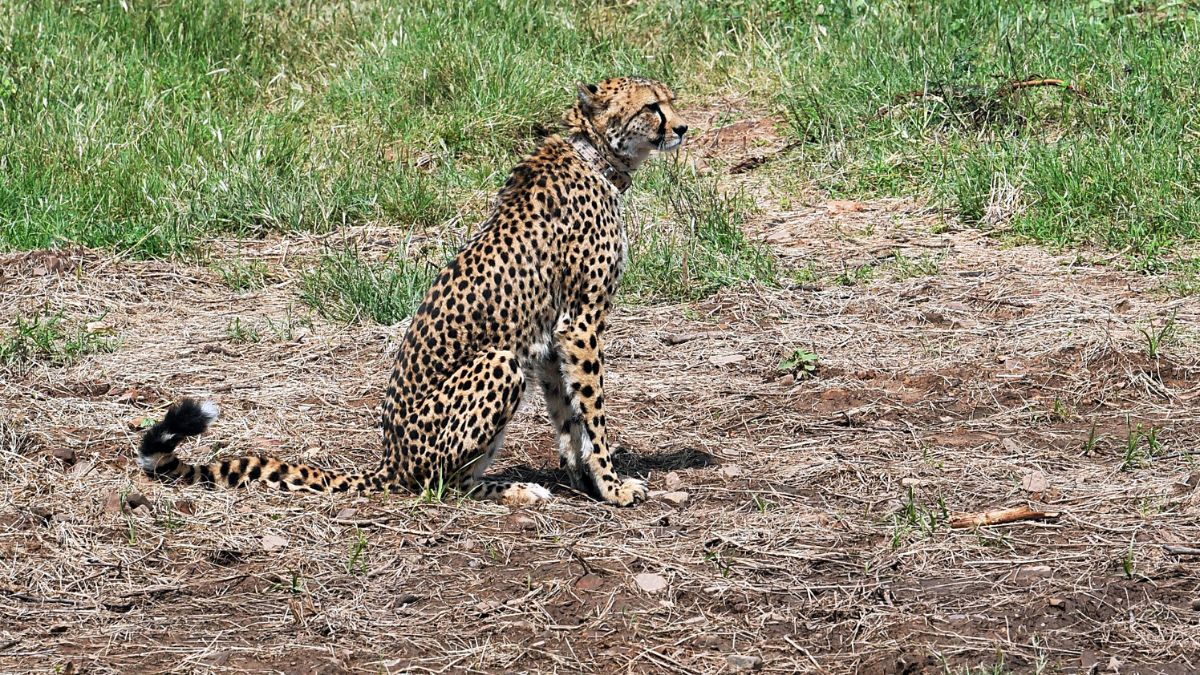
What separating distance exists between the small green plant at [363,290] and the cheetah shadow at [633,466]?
1.37 metres

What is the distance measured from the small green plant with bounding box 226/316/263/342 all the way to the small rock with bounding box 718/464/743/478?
2120 mm

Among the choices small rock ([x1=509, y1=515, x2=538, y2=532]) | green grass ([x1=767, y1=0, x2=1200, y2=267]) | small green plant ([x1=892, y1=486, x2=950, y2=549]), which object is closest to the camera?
small green plant ([x1=892, y1=486, x2=950, y2=549])

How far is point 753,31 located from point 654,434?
4310 mm

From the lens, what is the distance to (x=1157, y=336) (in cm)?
540

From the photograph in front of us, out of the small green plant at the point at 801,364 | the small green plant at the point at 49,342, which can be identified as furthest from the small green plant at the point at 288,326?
the small green plant at the point at 801,364

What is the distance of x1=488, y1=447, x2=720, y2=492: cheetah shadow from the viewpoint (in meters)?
4.74

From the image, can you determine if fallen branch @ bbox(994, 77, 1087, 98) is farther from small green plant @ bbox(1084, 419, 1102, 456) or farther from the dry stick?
small green plant @ bbox(1084, 419, 1102, 456)

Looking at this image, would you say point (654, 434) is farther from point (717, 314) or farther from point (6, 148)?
point (6, 148)

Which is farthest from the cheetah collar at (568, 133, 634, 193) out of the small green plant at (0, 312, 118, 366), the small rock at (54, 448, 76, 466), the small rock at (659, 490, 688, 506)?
the small green plant at (0, 312, 118, 366)

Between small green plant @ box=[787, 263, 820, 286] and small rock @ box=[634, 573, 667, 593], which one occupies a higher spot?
small rock @ box=[634, 573, 667, 593]

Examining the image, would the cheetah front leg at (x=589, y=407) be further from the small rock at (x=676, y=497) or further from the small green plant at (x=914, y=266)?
the small green plant at (x=914, y=266)

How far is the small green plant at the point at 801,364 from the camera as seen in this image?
17.7 feet

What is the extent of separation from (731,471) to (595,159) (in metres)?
1.05

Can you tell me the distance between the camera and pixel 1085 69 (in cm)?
758
